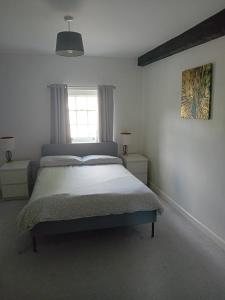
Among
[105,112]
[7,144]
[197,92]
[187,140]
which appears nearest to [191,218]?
[187,140]

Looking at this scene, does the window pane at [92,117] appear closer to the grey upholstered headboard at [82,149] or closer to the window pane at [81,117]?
the window pane at [81,117]

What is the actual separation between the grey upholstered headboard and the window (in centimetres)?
25

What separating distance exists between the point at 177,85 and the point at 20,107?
285 centimetres

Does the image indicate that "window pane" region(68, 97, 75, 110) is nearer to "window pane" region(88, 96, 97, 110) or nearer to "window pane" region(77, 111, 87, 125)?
"window pane" region(77, 111, 87, 125)

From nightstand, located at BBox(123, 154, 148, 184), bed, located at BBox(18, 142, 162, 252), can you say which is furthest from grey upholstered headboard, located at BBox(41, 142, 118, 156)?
bed, located at BBox(18, 142, 162, 252)

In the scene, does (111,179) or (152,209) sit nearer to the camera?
(152,209)

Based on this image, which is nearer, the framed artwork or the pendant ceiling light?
the pendant ceiling light

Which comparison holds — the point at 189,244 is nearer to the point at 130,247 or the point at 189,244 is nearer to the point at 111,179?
the point at 130,247

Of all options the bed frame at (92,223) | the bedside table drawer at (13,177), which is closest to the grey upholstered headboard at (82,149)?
the bedside table drawer at (13,177)

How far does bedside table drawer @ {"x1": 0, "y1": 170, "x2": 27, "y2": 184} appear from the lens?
3920 mm

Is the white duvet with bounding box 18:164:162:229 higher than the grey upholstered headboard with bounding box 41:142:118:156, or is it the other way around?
the grey upholstered headboard with bounding box 41:142:118:156

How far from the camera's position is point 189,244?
272cm

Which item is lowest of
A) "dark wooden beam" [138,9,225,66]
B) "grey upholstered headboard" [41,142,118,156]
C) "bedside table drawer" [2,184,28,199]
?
"bedside table drawer" [2,184,28,199]

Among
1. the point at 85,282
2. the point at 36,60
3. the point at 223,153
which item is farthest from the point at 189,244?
the point at 36,60
